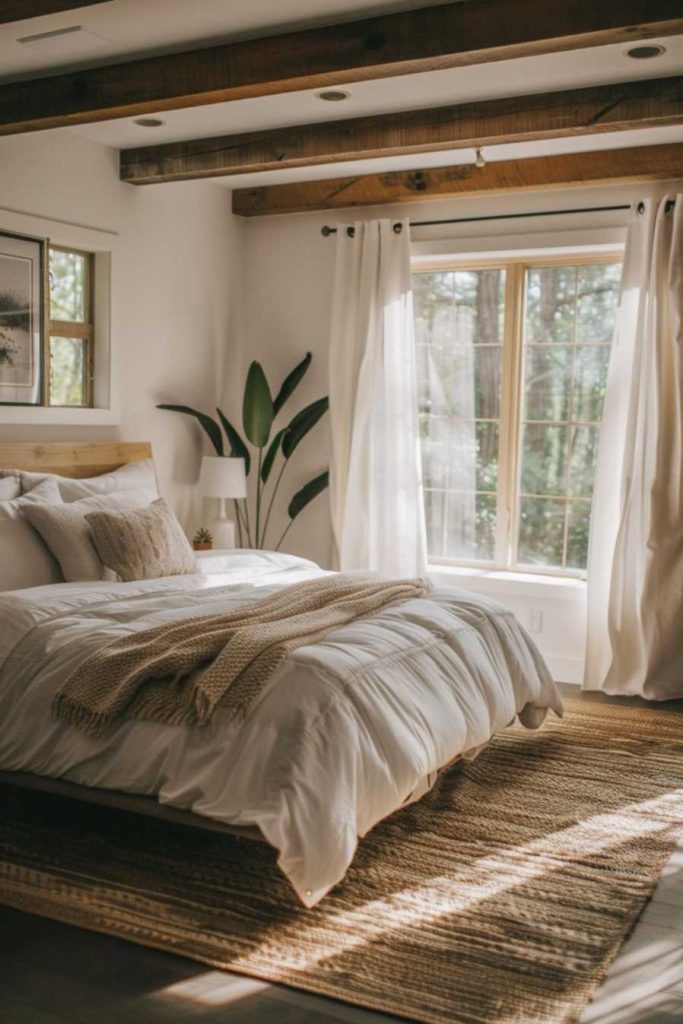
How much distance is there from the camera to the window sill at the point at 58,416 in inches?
186

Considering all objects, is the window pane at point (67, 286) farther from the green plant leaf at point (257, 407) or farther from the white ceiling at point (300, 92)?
the green plant leaf at point (257, 407)

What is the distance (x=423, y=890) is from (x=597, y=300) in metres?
3.55

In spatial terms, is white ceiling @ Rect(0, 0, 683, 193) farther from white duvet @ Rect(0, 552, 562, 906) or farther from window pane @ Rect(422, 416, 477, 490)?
white duvet @ Rect(0, 552, 562, 906)

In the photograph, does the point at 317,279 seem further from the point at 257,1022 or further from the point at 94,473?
the point at 257,1022

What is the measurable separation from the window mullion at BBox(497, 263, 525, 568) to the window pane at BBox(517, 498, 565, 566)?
0.17 feet

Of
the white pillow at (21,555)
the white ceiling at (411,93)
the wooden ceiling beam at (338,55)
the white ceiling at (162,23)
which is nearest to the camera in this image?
the wooden ceiling beam at (338,55)

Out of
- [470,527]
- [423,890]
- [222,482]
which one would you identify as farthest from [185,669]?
[470,527]

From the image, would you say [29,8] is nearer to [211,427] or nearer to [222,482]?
[222,482]

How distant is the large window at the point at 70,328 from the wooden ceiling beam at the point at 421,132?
54cm

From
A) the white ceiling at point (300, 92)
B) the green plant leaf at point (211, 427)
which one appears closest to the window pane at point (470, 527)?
the green plant leaf at point (211, 427)

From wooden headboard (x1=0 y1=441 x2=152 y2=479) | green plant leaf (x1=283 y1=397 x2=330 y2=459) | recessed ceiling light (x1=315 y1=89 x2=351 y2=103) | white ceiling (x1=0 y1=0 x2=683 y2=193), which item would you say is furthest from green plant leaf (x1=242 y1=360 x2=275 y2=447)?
recessed ceiling light (x1=315 y1=89 x2=351 y2=103)

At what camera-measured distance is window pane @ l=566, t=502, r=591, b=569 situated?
18.6 ft

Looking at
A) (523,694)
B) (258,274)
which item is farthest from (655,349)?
(258,274)

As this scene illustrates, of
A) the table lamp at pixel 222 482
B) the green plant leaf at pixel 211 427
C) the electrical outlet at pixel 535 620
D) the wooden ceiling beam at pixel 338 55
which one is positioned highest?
the wooden ceiling beam at pixel 338 55
